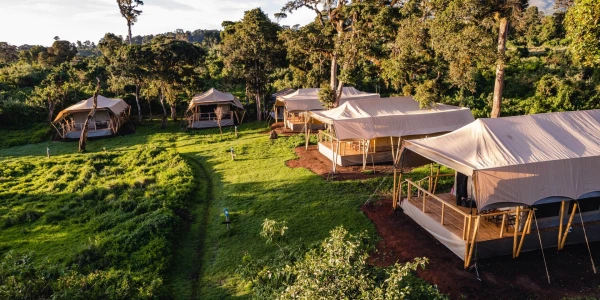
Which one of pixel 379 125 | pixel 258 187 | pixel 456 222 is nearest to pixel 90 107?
pixel 258 187

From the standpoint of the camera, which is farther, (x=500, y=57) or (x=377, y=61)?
(x=377, y=61)

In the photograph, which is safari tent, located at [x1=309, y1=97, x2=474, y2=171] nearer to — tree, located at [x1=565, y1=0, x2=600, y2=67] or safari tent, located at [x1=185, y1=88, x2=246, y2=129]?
tree, located at [x1=565, y1=0, x2=600, y2=67]

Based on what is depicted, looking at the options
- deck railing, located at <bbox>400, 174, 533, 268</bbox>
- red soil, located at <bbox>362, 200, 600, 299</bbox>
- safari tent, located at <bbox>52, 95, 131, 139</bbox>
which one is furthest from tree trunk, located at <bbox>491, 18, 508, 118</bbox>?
safari tent, located at <bbox>52, 95, 131, 139</bbox>

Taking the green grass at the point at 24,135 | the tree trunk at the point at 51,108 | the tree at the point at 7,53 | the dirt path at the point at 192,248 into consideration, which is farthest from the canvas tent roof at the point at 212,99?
the tree at the point at 7,53

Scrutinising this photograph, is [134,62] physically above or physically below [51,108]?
above

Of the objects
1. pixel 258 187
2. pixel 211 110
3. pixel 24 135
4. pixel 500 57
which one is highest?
pixel 500 57

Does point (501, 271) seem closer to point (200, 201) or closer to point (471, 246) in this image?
point (471, 246)

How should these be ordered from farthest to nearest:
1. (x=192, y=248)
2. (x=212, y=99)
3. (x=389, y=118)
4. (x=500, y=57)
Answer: (x=212, y=99), (x=389, y=118), (x=500, y=57), (x=192, y=248)
